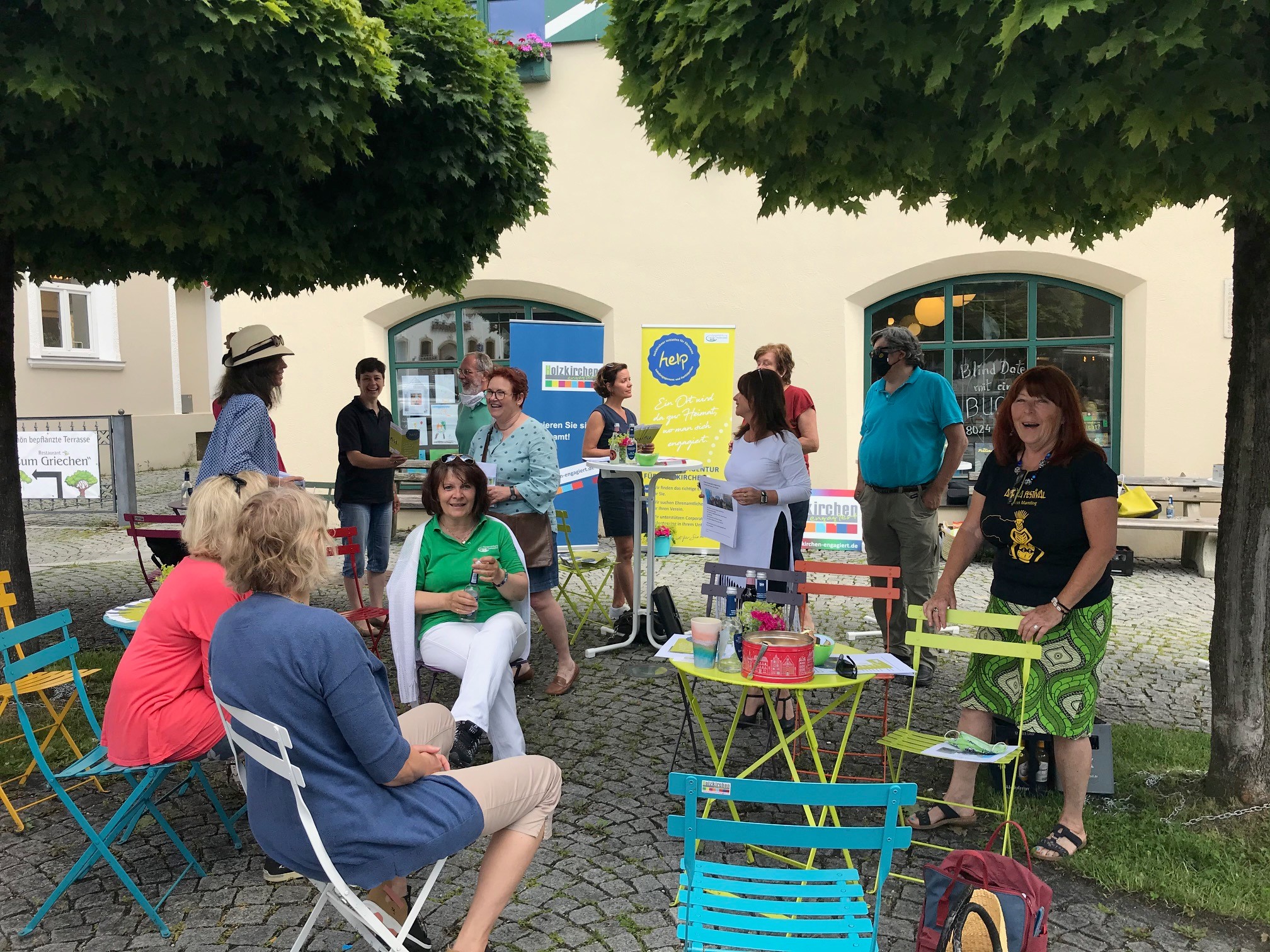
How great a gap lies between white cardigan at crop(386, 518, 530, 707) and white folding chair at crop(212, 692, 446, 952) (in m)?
1.63

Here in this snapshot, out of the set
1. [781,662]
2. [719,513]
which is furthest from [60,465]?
[781,662]

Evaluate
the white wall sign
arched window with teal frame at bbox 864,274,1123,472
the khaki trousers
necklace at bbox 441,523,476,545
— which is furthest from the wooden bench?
the white wall sign

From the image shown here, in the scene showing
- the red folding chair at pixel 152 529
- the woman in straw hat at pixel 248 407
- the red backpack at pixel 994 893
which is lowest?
the red backpack at pixel 994 893

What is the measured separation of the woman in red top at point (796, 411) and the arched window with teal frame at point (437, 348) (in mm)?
5246

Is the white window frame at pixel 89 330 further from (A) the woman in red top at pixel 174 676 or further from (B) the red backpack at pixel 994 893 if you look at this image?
(B) the red backpack at pixel 994 893

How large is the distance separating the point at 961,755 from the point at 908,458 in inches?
97.3

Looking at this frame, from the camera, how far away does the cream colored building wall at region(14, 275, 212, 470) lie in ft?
53.5

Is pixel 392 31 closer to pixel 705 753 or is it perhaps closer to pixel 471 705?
pixel 471 705

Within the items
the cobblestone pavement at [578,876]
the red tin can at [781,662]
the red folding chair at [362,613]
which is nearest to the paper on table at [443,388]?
the red folding chair at [362,613]

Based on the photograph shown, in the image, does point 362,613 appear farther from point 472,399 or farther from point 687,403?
point 687,403

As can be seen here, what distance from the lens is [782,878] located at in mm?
2459

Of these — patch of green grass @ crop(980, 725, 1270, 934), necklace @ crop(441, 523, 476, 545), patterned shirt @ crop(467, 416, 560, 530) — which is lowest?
patch of green grass @ crop(980, 725, 1270, 934)

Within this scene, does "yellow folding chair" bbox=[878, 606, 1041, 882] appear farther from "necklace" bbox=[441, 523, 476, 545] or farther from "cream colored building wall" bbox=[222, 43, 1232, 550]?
"cream colored building wall" bbox=[222, 43, 1232, 550]

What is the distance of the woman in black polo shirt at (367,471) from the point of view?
21.3 feet
